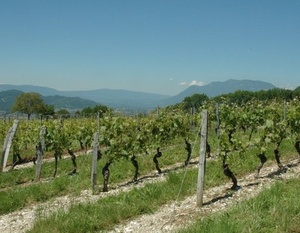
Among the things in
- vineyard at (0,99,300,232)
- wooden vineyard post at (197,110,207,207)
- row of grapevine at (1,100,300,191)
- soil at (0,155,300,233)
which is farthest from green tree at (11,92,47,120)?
wooden vineyard post at (197,110,207,207)

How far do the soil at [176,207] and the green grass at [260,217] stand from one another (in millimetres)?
749

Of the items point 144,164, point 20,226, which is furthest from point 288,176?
point 20,226

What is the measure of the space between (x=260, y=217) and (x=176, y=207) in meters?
2.39

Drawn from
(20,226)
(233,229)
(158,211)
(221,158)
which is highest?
(221,158)

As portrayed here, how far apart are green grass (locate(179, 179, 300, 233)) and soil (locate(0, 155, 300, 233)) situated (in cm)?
75

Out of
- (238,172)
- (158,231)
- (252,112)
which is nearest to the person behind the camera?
(158,231)

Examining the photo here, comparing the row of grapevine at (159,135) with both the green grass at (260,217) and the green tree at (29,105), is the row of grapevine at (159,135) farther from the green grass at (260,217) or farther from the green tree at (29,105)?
the green tree at (29,105)

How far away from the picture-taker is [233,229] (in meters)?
5.74

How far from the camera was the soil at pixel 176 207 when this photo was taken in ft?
23.7

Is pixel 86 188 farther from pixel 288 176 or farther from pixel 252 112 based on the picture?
pixel 252 112

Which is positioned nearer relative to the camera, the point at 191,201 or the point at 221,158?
the point at 191,201

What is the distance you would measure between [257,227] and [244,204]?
1160 mm

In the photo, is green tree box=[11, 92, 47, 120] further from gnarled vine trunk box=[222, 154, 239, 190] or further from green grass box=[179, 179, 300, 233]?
green grass box=[179, 179, 300, 233]

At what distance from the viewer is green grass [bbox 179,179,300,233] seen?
19.1ft
